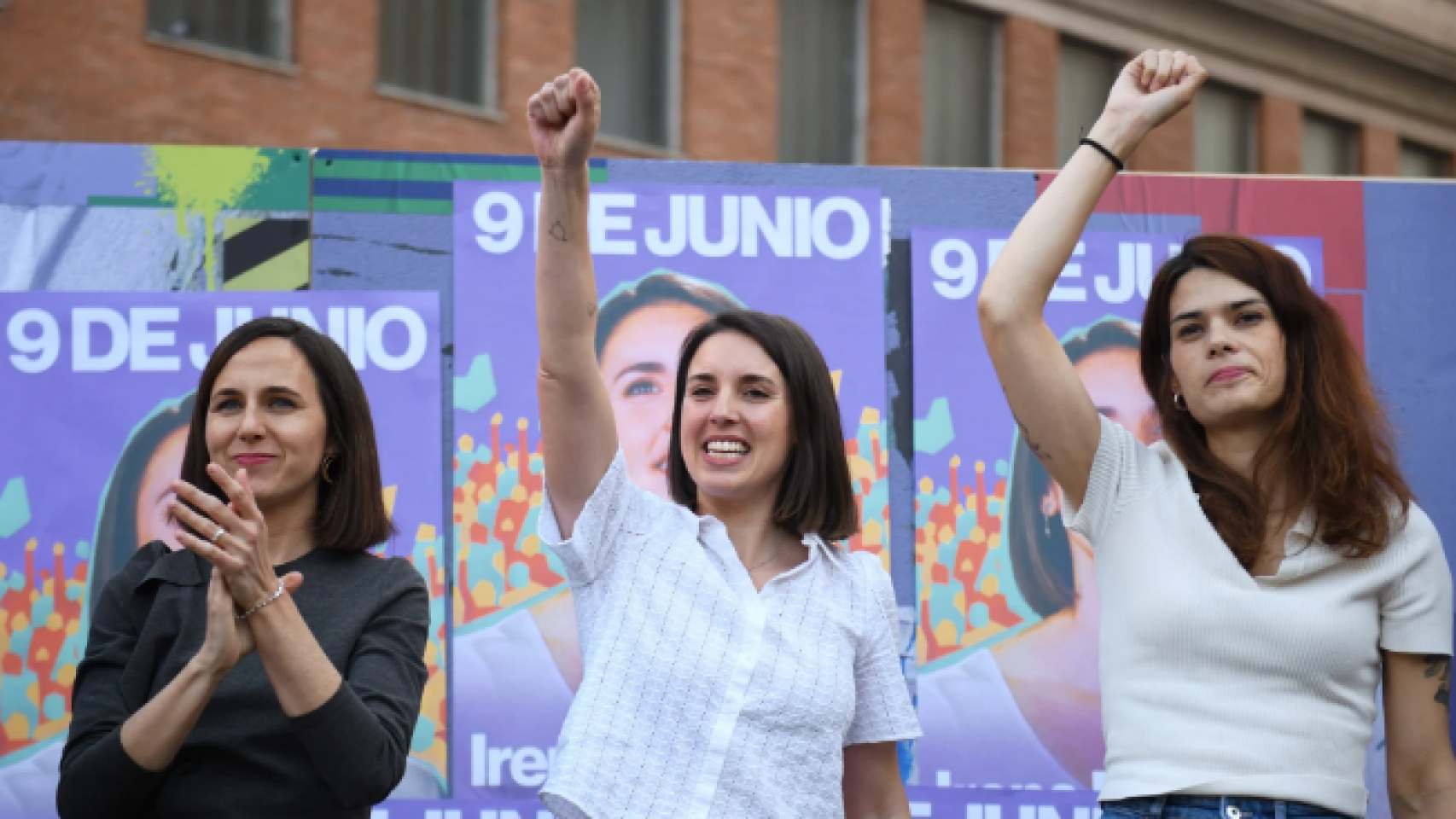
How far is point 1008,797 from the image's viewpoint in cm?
399

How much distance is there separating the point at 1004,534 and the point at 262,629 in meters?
2.37

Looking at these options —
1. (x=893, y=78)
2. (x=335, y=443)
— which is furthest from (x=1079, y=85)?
(x=335, y=443)

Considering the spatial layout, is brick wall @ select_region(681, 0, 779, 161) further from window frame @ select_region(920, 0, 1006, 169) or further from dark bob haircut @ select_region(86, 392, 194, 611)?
dark bob haircut @ select_region(86, 392, 194, 611)

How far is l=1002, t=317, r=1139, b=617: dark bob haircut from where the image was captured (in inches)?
163

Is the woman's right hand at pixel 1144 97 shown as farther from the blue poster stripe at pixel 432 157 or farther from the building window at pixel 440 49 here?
the building window at pixel 440 49

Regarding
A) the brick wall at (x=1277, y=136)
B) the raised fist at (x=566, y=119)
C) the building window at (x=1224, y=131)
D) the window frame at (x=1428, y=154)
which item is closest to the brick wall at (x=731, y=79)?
the building window at (x=1224, y=131)

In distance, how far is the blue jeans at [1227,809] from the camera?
217 centimetres

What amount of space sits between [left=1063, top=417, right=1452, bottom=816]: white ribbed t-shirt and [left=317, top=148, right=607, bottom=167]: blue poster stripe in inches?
79.5

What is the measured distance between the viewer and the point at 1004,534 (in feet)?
13.6

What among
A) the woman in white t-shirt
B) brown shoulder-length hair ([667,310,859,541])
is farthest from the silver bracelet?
the woman in white t-shirt

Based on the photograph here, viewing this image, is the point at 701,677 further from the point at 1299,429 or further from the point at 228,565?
the point at 1299,429

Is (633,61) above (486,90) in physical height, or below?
above

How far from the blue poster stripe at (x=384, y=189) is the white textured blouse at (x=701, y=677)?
73.7 inches

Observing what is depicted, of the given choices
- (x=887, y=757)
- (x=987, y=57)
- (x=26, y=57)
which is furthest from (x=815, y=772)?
(x=987, y=57)
